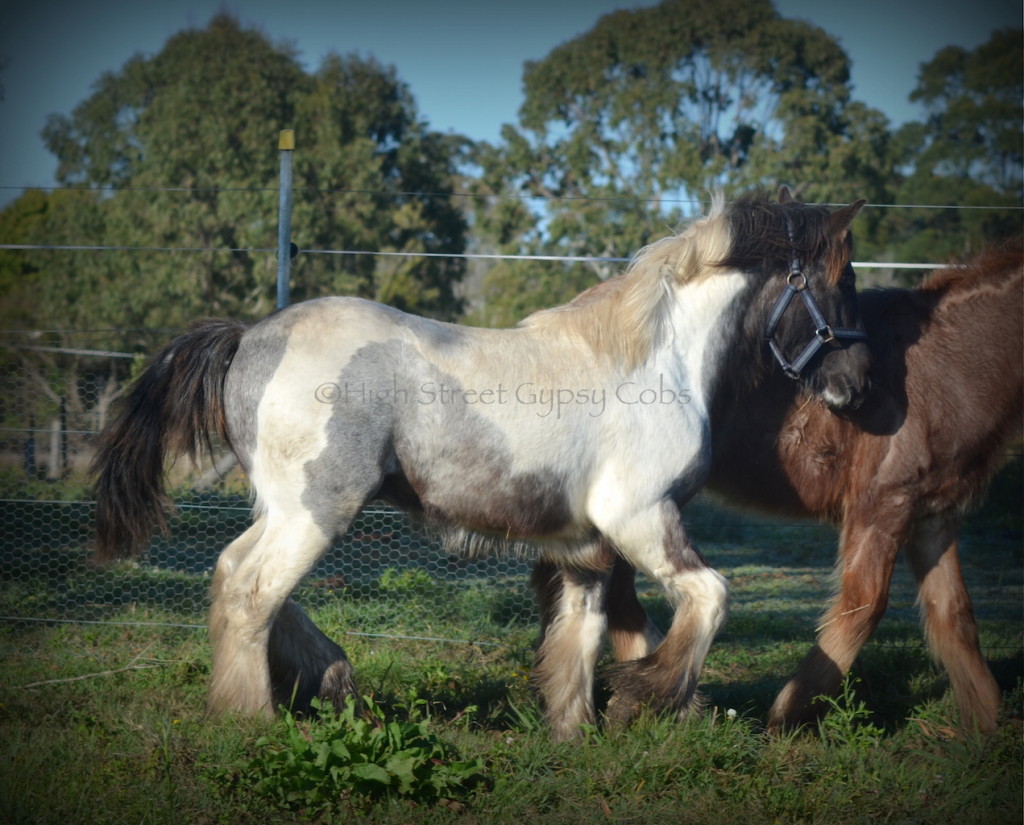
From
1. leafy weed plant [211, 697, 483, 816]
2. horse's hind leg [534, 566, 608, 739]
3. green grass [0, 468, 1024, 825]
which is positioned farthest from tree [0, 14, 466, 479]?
leafy weed plant [211, 697, 483, 816]

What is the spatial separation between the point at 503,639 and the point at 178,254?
15312mm

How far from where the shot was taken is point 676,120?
2034 cm

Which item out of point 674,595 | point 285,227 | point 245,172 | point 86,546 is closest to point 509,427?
point 674,595

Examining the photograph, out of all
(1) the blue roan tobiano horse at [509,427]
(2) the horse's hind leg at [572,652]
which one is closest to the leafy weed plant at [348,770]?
(1) the blue roan tobiano horse at [509,427]

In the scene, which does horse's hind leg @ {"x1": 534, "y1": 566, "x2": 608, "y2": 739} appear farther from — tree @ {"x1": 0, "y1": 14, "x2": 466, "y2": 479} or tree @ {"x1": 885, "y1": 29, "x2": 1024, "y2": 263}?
tree @ {"x1": 885, "y1": 29, "x2": 1024, "y2": 263}

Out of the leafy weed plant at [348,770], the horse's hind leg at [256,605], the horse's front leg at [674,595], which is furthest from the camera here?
the horse's front leg at [674,595]

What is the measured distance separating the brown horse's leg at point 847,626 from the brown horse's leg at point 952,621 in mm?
300

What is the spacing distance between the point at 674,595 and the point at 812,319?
1332 mm

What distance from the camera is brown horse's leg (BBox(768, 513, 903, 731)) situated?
402 cm

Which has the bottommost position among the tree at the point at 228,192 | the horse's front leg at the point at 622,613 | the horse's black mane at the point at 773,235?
the horse's front leg at the point at 622,613

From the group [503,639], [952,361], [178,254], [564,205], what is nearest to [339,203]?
[178,254]

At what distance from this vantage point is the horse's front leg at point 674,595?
3.51m

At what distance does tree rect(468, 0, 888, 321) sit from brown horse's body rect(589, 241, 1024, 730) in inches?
583

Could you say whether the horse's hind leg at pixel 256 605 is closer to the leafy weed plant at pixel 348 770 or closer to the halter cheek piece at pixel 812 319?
the leafy weed plant at pixel 348 770
